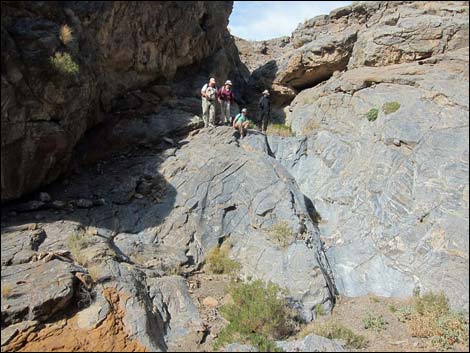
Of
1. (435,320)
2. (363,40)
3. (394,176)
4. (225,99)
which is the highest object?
(363,40)

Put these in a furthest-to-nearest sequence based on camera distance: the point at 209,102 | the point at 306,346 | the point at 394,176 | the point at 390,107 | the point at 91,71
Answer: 1. the point at 209,102
2. the point at 390,107
3. the point at 91,71
4. the point at 394,176
5. the point at 306,346

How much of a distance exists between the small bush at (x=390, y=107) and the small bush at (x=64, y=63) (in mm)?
10614

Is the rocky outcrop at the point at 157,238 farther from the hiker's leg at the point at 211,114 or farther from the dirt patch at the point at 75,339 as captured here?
the hiker's leg at the point at 211,114

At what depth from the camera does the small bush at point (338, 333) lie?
8469 millimetres

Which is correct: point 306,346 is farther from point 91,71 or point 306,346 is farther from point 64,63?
point 91,71

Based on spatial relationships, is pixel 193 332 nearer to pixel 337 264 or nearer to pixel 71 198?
pixel 337 264

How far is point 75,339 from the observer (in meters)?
7.27

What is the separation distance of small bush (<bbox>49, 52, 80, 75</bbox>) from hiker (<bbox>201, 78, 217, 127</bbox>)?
17.1ft

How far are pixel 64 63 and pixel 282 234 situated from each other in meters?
8.29

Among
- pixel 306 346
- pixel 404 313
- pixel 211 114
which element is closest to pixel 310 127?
pixel 211 114

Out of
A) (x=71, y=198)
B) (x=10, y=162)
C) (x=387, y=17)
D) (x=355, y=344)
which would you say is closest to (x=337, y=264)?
(x=355, y=344)

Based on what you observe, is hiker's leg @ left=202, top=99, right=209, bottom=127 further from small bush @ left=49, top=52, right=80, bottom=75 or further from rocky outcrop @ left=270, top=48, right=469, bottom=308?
small bush @ left=49, top=52, right=80, bottom=75

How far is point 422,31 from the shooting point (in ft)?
50.0

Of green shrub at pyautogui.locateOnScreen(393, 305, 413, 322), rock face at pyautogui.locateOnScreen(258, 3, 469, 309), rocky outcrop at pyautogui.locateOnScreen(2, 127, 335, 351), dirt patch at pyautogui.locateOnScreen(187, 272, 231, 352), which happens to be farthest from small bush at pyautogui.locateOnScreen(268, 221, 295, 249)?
green shrub at pyautogui.locateOnScreen(393, 305, 413, 322)
